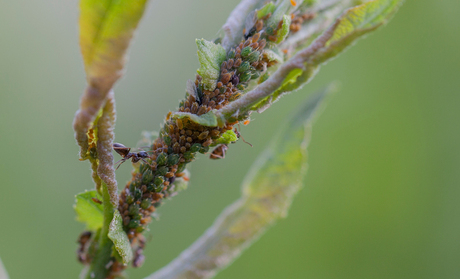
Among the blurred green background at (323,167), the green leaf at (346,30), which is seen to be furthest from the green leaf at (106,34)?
the blurred green background at (323,167)

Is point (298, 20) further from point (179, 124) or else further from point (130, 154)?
point (130, 154)

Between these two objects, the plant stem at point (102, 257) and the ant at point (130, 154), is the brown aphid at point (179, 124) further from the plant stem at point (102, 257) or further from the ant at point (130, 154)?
the plant stem at point (102, 257)

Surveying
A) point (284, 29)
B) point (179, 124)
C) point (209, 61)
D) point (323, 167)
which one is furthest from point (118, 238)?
point (323, 167)

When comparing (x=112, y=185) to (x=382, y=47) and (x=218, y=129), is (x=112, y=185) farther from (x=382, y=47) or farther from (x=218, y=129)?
(x=382, y=47)

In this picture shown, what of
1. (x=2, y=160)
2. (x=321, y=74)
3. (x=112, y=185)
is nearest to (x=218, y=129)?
(x=112, y=185)

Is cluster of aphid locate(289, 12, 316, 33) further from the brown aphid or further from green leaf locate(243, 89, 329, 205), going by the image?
the brown aphid

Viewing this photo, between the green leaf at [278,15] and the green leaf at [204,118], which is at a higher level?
the green leaf at [278,15]
